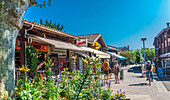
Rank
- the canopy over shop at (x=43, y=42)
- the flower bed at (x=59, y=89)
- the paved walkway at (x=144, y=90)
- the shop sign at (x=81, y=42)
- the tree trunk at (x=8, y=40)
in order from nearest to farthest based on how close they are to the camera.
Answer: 1. the flower bed at (x=59, y=89)
2. the tree trunk at (x=8, y=40)
3. the paved walkway at (x=144, y=90)
4. the canopy over shop at (x=43, y=42)
5. the shop sign at (x=81, y=42)

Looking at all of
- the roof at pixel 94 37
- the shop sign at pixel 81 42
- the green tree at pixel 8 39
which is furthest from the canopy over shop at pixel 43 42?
the roof at pixel 94 37

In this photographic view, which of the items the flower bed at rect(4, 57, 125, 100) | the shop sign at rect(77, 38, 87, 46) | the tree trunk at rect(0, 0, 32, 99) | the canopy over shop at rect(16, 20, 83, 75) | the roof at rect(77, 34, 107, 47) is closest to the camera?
the flower bed at rect(4, 57, 125, 100)

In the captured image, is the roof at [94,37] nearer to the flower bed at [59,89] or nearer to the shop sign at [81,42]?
the shop sign at [81,42]

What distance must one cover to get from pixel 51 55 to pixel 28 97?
9.79 meters

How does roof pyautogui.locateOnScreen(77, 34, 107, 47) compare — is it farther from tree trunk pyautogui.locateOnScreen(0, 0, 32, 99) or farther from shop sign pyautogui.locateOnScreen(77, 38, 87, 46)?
tree trunk pyautogui.locateOnScreen(0, 0, 32, 99)

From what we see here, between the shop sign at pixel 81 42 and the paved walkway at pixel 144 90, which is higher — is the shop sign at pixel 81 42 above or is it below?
above

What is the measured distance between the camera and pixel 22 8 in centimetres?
381

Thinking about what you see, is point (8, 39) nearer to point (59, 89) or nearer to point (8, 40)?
point (8, 40)

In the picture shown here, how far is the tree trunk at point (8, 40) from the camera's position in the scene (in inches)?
134

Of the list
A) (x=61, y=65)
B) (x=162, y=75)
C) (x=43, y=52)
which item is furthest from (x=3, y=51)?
(x=162, y=75)

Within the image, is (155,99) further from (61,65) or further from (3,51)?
(61,65)

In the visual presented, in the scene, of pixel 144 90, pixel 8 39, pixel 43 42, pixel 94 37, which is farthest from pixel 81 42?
pixel 8 39

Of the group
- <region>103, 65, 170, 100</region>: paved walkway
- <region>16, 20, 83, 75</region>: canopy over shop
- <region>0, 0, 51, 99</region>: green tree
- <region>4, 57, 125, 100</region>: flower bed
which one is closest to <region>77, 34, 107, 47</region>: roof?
<region>16, 20, 83, 75</region>: canopy over shop

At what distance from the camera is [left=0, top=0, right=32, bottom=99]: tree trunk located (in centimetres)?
340
